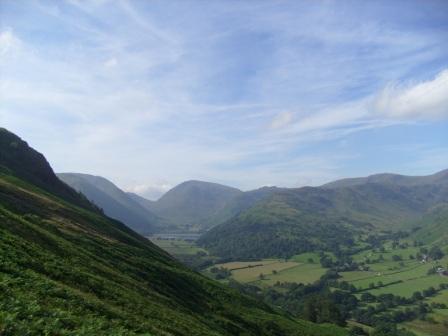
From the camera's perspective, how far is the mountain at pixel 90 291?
25.9 metres

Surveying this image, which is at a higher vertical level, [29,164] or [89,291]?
[29,164]

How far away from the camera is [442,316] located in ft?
587

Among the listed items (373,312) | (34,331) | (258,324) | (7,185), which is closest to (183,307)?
(258,324)

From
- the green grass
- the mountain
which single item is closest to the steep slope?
the mountain

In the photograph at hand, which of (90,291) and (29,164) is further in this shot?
(29,164)

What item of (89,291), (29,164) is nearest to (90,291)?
(89,291)

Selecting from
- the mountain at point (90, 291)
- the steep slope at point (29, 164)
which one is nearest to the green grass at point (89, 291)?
the mountain at point (90, 291)

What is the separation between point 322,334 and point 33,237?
6416 cm

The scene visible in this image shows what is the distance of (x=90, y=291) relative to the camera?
38750 mm

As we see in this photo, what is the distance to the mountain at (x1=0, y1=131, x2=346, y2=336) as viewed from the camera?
2592 cm

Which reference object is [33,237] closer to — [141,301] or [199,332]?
[141,301]

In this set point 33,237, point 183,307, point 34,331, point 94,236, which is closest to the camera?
point 34,331

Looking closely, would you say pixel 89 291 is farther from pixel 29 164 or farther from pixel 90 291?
pixel 29 164

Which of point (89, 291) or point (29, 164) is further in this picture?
point (29, 164)
